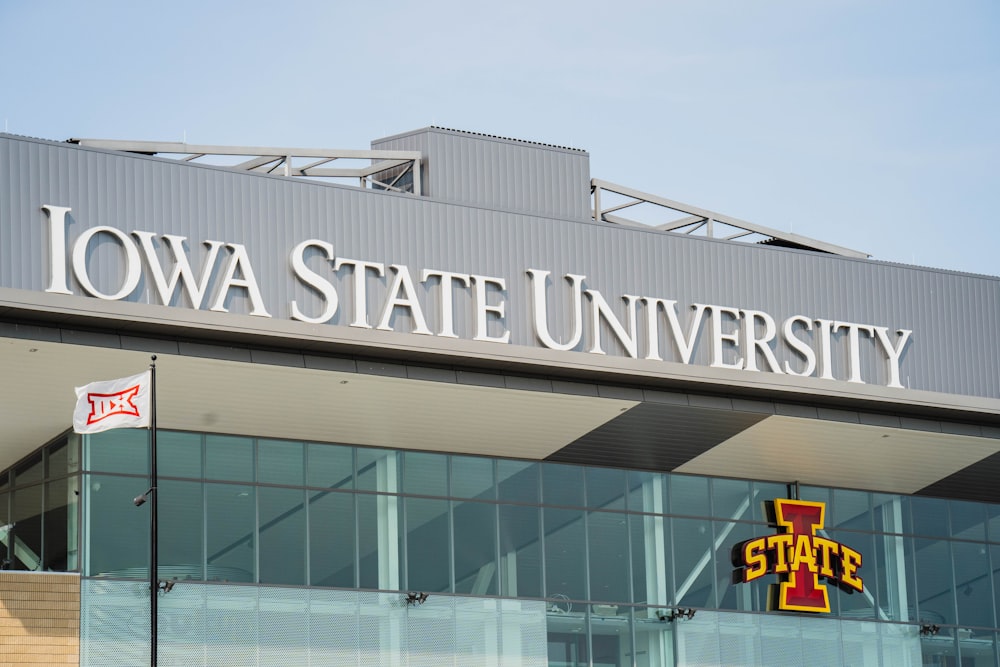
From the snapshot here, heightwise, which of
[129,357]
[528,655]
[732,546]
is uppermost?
[129,357]

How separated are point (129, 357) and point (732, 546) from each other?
1460 centimetres

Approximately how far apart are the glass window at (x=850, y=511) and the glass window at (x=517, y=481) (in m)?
7.46

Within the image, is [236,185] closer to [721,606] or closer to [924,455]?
[721,606]

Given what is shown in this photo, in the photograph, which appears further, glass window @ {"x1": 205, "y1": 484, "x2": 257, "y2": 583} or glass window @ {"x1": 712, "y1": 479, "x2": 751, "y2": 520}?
glass window @ {"x1": 712, "y1": 479, "x2": 751, "y2": 520}

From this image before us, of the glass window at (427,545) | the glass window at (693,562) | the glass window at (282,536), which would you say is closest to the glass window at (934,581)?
the glass window at (693,562)

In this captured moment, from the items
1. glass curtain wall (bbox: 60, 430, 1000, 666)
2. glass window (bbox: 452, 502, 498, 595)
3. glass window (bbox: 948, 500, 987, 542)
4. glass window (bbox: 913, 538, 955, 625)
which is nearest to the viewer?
glass curtain wall (bbox: 60, 430, 1000, 666)

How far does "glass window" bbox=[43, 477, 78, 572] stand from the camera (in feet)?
97.3

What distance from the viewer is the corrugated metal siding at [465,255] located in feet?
90.9

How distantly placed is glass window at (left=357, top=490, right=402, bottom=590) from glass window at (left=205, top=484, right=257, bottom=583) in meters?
2.23

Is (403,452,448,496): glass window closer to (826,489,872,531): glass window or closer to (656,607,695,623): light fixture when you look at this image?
(656,607,695,623): light fixture

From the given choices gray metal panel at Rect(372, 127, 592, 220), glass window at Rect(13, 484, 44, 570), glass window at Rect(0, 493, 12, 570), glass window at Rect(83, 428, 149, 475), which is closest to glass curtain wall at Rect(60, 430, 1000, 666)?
glass window at Rect(83, 428, 149, 475)

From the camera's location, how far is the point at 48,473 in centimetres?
3106

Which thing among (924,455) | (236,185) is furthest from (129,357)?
(924,455)

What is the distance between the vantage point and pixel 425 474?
3328cm
